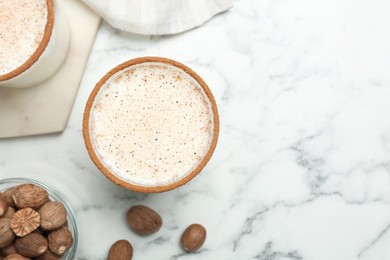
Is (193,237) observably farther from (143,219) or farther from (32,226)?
(32,226)

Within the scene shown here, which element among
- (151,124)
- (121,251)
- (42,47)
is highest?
(42,47)

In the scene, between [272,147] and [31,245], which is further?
[272,147]

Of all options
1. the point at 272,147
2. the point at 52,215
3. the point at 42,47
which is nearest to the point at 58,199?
the point at 52,215

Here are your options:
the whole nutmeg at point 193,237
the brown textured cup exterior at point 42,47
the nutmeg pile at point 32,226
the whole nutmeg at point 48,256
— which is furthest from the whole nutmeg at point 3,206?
the whole nutmeg at point 193,237

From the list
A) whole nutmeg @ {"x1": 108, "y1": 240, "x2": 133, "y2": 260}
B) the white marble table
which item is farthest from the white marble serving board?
whole nutmeg @ {"x1": 108, "y1": 240, "x2": 133, "y2": 260}

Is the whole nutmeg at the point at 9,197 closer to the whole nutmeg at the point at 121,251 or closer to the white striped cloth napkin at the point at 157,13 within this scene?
the whole nutmeg at the point at 121,251
